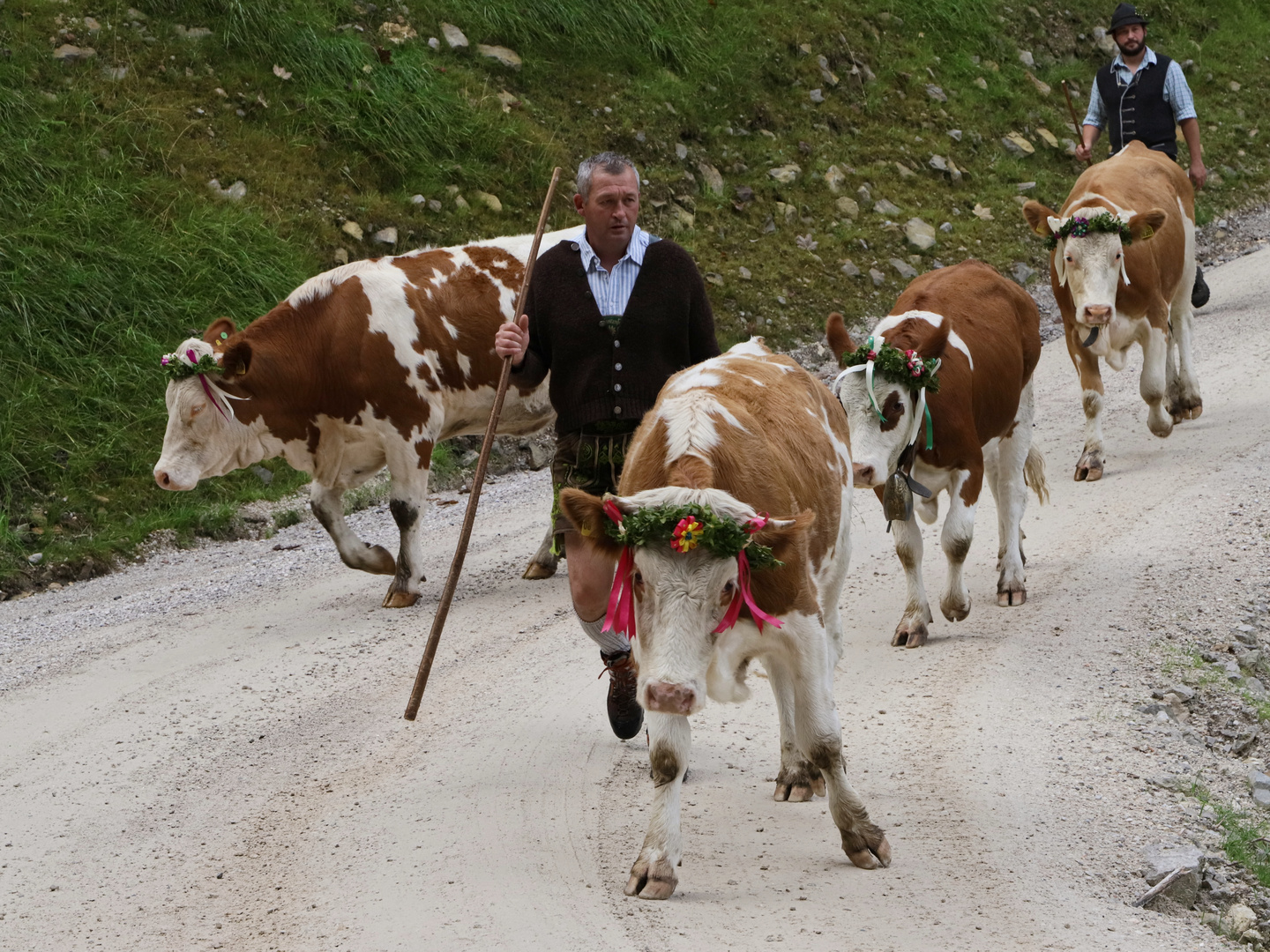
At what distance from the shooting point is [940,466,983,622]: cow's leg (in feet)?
27.1

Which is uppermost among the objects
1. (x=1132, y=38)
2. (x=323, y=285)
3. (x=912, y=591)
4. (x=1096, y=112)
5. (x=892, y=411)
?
(x=1132, y=38)

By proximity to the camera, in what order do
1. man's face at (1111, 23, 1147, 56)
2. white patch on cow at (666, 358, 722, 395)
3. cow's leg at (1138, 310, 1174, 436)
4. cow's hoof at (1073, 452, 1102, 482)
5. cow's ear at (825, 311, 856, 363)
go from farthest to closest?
man's face at (1111, 23, 1147, 56)
cow's leg at (1138, 310, 1174, 436)
cow's hoof at (1073, 452, 1102, 482)
cow's ear at (825, 311, 856, 363)
white patch on cow at (666, 358, 722, 395)

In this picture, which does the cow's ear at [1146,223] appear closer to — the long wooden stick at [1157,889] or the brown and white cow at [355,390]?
the brown and white cow at [355,390]

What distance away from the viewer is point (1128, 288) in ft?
38.4

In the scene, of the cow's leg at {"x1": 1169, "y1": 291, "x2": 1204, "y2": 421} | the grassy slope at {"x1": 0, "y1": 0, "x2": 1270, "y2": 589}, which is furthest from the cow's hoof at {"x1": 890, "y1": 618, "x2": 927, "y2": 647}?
the grassy slope at {"x1": 0, "y1": 0, "x2": 1270, "y2": 589}

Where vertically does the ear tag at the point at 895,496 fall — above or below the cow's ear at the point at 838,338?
below

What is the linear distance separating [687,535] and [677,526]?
0.04m

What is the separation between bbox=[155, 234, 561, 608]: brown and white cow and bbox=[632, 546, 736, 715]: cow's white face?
213 inches

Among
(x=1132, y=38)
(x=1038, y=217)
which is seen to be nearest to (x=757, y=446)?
(x=1038, y=217)

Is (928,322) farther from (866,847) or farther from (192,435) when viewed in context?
(192,435)

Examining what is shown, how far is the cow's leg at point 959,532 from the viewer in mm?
8273

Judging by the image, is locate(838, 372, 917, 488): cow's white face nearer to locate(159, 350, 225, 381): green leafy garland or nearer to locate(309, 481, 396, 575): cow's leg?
locate(309, 481, 396, 575): cow's leg

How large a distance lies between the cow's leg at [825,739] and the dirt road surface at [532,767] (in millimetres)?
110

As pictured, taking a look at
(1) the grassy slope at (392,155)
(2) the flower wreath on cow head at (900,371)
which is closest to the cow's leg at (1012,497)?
(2) the flower wreath on cow head at (900,371)
